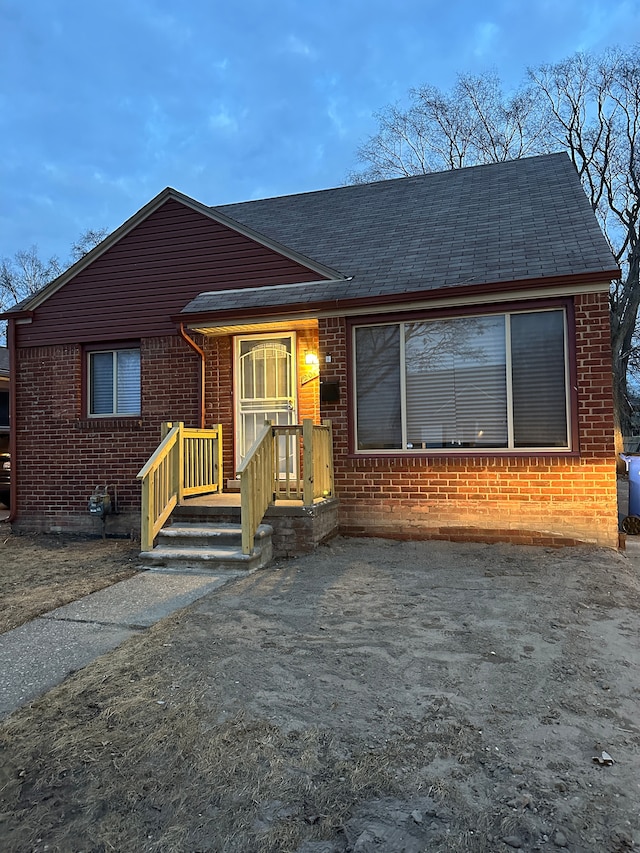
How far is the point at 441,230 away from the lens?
26.8 ft

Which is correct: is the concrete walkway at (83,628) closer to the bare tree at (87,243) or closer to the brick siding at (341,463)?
the brick siding at (341,463)

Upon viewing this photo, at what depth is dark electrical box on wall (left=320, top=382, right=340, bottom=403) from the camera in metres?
7.09

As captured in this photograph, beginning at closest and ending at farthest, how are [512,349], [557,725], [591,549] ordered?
[557,725] → [591,549] → [512,349]

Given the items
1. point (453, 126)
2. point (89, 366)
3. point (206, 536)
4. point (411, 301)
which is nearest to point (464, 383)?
point (411, 301)

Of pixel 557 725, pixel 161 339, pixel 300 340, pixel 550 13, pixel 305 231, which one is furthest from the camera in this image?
pixel 550 13

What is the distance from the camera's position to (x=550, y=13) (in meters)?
40.6

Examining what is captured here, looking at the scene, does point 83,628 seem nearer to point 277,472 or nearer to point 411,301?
point 277,472

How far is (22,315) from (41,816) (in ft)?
28.0

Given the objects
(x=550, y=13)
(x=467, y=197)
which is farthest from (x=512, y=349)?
(x=550, y=13)

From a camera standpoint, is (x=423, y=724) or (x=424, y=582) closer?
(x=423, y=724)

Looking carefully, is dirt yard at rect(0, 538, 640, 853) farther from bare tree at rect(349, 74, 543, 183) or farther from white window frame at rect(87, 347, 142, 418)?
bare tree at rect(349, 74, 543, 183)

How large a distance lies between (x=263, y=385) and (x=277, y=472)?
187cm

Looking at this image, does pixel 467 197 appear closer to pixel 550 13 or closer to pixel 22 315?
pixel 22 315

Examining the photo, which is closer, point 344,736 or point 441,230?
point 344,736
